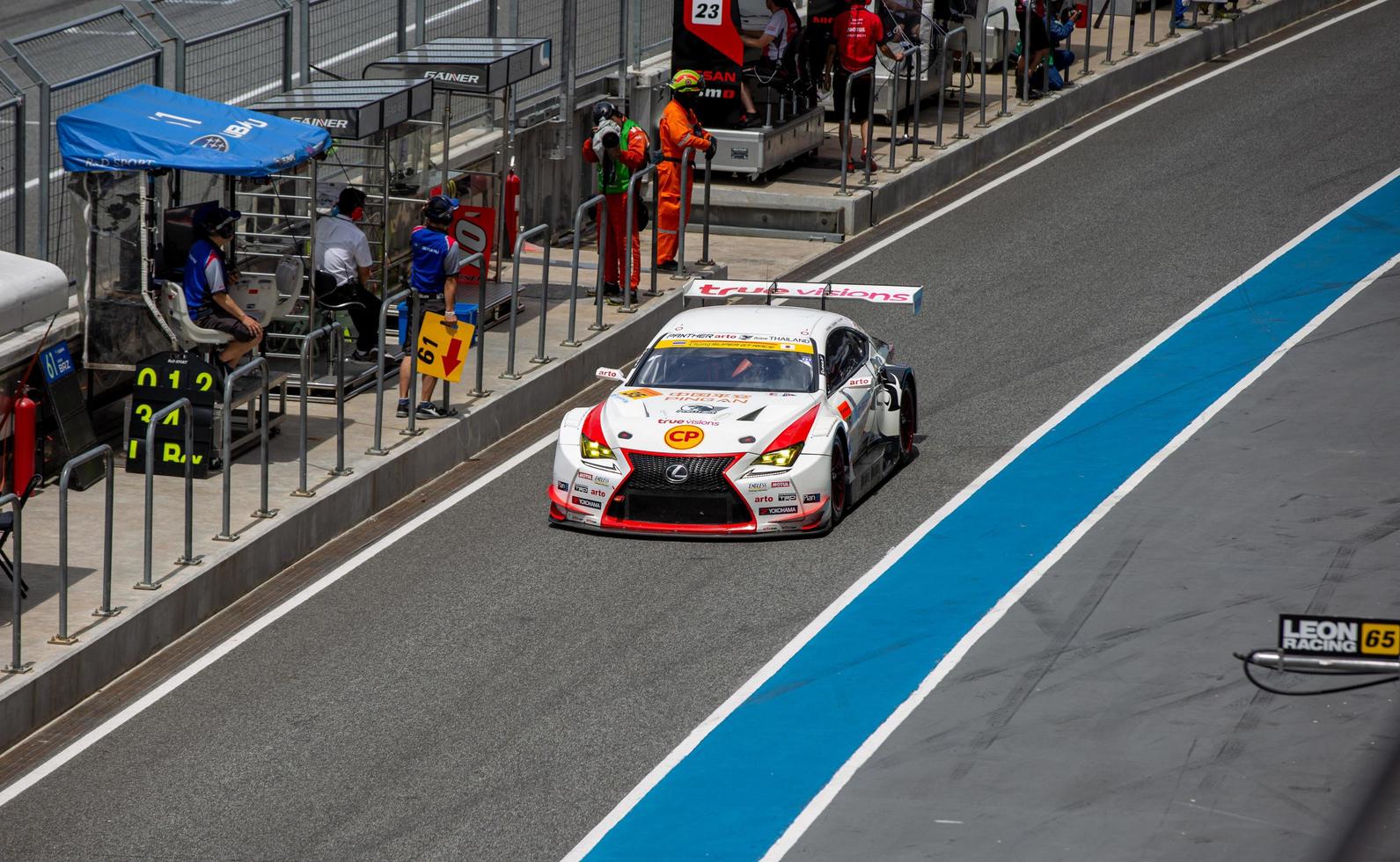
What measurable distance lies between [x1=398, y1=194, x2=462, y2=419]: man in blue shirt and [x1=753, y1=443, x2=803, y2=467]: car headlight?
363cm

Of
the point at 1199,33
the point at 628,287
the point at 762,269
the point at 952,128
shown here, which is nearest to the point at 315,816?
the point at 628,287

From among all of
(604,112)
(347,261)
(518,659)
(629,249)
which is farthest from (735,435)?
(604,112)

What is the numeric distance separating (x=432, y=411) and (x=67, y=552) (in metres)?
5.11

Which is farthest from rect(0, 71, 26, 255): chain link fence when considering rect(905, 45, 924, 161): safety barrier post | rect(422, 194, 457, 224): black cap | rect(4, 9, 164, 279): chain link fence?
rect(905, 45, 924, 161): safety barrier post

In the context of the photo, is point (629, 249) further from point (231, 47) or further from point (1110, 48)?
point (1110, 48)

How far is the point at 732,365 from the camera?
15.4 meters

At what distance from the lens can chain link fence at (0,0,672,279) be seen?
15688 millimetres

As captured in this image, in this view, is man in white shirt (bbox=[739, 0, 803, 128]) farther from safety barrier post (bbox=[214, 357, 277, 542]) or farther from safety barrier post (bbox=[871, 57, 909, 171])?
safety barrier post (bbox=[214, 357, 277, 542])

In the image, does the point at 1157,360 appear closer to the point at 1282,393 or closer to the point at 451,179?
the point at 1282,393

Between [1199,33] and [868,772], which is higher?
[1199,33]

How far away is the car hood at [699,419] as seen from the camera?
14356 millimetres

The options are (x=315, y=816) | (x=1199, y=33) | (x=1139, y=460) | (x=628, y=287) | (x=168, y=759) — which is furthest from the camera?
(x=1199, y=33)

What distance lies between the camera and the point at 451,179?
20266 mm

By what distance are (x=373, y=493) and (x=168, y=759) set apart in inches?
176
